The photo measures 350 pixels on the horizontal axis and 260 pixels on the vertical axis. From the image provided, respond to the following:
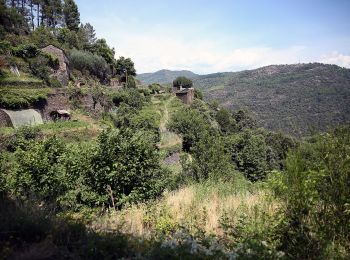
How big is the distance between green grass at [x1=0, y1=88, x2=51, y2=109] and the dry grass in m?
21.9

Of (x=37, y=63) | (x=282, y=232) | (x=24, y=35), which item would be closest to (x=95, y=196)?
(x=282, y=232)

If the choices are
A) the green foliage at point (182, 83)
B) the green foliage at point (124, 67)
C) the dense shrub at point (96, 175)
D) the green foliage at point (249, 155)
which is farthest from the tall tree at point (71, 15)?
the dense shrub at point (96, 175)

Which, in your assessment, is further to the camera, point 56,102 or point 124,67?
point 124,67

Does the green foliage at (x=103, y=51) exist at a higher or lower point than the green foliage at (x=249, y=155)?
higher

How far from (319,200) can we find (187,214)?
2.25 m

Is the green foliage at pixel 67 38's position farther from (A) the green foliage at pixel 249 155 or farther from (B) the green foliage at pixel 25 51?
(A) the green foliage at pixel 249 155

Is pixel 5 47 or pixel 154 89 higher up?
pixel 5 47

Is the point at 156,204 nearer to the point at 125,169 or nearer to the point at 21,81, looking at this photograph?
the point at 125,169

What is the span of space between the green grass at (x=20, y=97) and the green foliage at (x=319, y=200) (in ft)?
80.4

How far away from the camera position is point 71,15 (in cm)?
5266

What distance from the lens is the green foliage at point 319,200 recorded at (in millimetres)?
4398

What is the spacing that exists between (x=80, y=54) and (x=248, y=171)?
2700 centimetres

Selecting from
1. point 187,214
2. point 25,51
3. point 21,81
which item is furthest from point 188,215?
point 25,51

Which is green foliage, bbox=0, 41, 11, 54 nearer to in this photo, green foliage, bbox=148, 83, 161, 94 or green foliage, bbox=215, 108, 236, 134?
green foliage, bbox=148, 83, 161, 94
